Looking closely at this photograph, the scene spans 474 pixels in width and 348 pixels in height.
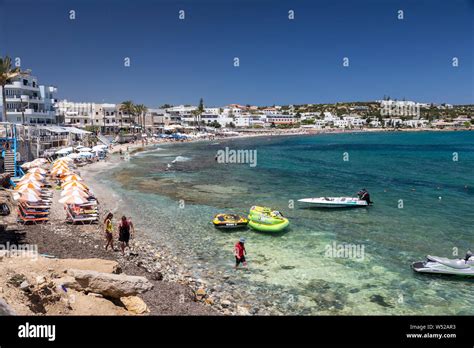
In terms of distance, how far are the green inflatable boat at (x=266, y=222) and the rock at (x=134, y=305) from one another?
41.5 ft

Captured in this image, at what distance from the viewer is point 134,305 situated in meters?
10.1

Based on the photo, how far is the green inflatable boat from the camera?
22062 mm

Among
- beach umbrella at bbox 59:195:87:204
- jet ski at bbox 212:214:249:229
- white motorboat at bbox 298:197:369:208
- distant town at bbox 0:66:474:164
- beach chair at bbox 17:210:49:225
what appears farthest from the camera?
distant town at bbox 0:66:474:164

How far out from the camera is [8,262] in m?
10.5

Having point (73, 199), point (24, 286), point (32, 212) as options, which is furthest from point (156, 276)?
point (32, 212)

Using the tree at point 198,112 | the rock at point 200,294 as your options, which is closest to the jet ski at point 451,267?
the rock at point 200,294

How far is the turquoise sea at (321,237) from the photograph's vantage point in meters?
14.2

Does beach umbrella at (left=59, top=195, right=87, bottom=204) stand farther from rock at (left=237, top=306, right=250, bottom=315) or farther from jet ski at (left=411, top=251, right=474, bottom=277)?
jet ski at (left=411, top=251, right=474, bottom=277)

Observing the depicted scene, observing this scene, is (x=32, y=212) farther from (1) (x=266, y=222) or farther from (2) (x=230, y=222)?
(1) (x=266, y=222)

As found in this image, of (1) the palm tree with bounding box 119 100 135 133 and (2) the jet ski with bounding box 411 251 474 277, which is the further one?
(1) the palm tree with bounding box 119 100 135 133

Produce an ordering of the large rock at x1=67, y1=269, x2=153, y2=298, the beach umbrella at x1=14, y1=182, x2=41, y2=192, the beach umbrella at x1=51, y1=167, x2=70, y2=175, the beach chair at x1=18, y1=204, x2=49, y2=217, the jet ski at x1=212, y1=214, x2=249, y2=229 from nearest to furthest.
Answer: the large rock at x1=67, y1=269, x2=153, y2=298
the beach chair at x1=18, y1=204, x2=49, y2=217
the jet ski at x1=212, y1=214, x2=249, y2=229
the beach umbrella at x1=14, y1=182, x2=41, y2=192
the beach umbrella at x1=51, y1=167, x2=70, y2=175
